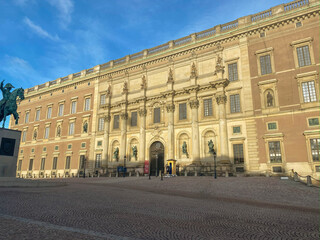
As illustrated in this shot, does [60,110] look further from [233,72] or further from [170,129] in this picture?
[233,72]

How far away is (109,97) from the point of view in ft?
131

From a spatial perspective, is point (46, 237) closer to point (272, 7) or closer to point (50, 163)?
point (272, 7)

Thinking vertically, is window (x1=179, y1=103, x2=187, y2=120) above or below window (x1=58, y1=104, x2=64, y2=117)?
below

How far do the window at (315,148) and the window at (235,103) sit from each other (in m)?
8.69

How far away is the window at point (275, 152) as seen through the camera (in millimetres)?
25433

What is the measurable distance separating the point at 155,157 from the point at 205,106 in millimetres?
10236

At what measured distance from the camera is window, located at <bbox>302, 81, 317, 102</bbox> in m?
24.8

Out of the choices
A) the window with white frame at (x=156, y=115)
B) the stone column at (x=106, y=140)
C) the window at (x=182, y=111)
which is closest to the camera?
the window at (x=182, y=111)

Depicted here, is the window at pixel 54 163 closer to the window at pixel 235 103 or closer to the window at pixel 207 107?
the window at pixel 207 107

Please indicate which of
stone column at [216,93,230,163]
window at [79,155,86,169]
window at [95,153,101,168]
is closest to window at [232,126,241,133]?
stone column at [216,93,230,163]

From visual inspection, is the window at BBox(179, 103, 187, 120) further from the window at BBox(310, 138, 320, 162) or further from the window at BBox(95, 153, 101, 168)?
the window at BBox(95, 153, 101, 168)

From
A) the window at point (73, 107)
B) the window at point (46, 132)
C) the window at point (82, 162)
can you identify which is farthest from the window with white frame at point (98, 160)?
the window at point (46, 132)

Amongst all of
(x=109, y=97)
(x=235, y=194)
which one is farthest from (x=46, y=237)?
(x=109, y=97)

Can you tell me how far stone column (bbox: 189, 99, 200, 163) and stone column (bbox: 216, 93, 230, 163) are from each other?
3.03 meters
